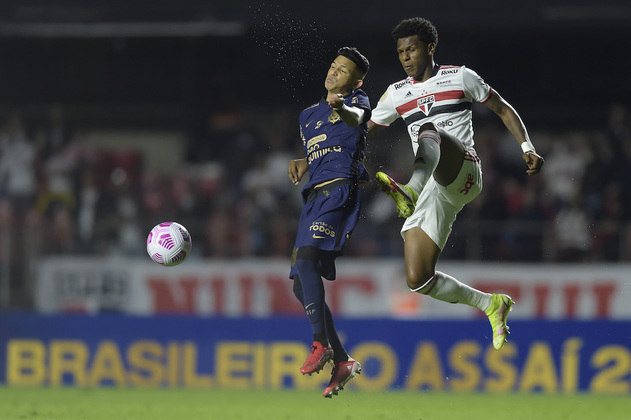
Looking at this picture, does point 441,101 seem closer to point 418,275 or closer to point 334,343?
point 418,275

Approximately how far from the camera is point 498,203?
13.7 metres

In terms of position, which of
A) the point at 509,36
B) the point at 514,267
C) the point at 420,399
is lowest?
the point at 420,399

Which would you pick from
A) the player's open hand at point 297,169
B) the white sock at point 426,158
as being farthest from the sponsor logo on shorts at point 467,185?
the player's open hand at point 297,169

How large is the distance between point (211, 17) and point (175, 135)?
2.15 meters

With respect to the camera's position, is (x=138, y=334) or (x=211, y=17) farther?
(x=211, y=17)

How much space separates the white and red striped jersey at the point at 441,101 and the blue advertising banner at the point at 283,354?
15.0 feet

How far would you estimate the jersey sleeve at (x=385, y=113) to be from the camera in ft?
26.3

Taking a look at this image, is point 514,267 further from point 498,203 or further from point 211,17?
point 211,17

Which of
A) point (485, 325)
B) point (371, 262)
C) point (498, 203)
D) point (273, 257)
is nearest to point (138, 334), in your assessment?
point (273, 257)

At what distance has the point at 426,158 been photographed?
24.2 feet

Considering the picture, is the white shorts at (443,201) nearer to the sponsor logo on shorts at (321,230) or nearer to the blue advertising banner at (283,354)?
the sponsor logo on shorts at (321,230)

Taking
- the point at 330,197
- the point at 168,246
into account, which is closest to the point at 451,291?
the point at 330,197

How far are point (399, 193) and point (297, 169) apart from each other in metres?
1.07

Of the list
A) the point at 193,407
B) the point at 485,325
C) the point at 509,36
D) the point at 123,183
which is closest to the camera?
the point at 193,407
